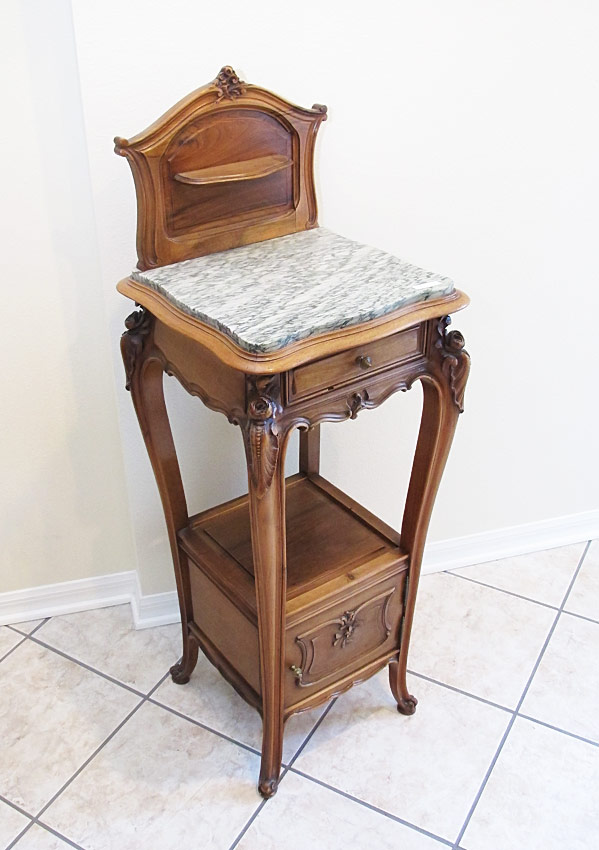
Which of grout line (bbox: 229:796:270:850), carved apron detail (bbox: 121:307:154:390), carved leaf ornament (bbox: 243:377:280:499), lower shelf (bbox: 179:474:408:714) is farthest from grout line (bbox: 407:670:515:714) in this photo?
carved apron detail (bbox: 121:307:154:390)

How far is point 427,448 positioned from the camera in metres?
1.41

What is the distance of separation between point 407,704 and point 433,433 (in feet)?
2.08

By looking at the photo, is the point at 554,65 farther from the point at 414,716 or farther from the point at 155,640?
the point at 155,640

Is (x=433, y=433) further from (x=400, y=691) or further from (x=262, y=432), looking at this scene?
(x=400, y=691)

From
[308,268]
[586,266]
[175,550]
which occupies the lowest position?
[175,550]

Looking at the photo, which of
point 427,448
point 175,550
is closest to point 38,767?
point 175,550

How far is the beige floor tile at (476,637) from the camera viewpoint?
1.77 metres

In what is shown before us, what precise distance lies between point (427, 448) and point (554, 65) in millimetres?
812

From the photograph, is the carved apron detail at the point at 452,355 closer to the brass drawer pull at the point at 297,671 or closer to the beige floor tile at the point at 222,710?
the brass drawer pull at the point at 297,671

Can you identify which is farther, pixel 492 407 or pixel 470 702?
pixel 492 407

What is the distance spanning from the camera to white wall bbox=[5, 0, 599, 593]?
1.38 m


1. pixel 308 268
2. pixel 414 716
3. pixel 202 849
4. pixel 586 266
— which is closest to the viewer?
pixel 308 268

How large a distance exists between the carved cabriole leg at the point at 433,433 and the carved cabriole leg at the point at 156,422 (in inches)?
17.2

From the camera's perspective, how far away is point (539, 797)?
1522 millimetres
